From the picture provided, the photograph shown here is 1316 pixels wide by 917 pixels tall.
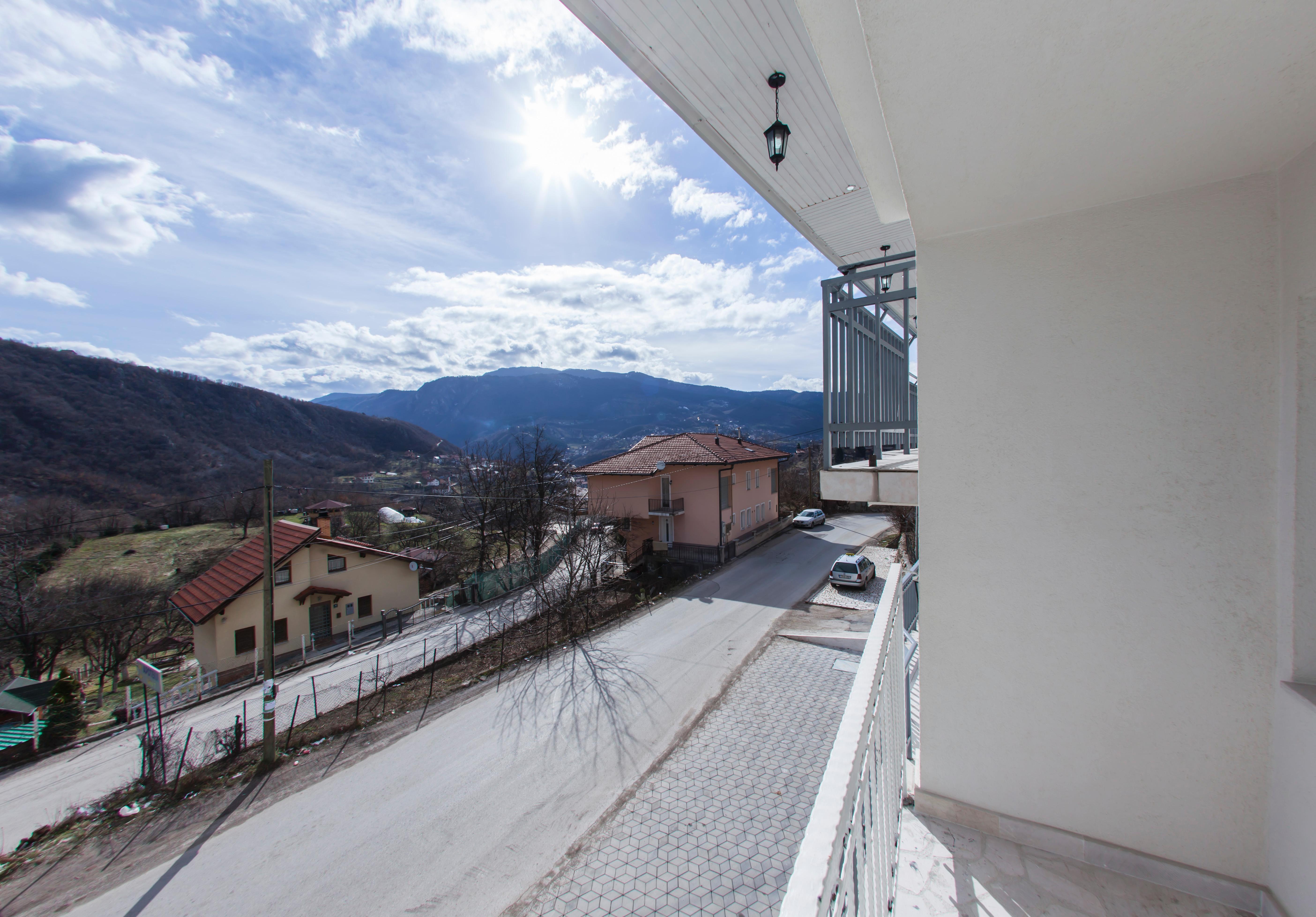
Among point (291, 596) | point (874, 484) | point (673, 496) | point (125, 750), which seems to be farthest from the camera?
point (673, 496)

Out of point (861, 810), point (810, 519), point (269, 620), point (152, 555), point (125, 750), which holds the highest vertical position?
point (861, 810)

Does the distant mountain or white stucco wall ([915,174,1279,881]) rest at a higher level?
the distant mountain

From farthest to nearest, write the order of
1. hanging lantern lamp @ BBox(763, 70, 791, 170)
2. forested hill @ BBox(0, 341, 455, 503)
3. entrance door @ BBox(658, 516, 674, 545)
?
forested hill @ BBox(0, 341, 455, 503) < entrance door @ BBox(658, 516, 674, 545) < hanging lantern lamp @ BBox(763, 70, 791, 170)

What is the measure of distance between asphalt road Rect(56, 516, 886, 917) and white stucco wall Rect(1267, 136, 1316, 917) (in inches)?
210

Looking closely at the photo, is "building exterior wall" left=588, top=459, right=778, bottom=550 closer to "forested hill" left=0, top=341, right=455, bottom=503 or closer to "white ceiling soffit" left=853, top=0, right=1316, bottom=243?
"white ceiling soffit" left=853, top=0, right=1316, bottom=243

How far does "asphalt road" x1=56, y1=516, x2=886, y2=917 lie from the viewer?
464 centimetres

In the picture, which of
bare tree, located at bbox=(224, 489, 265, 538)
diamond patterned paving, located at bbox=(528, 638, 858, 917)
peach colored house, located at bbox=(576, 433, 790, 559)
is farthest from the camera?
bare tree, located at bbox=(224, 489, 265, 538)

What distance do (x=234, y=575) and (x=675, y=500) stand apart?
46.4ft

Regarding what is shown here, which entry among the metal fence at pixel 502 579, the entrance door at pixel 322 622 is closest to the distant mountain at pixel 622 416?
the metal fence at pixel 502 579

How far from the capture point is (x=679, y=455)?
18.6 m

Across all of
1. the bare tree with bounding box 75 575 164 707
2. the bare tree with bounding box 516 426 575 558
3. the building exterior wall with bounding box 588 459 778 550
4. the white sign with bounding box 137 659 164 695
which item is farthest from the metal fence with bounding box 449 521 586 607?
the bare tree with bounding box 75 575 164 707

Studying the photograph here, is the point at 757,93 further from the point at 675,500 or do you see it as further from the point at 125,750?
Answer: the point at 675,500

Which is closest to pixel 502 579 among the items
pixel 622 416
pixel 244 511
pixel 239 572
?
pixel 239 572

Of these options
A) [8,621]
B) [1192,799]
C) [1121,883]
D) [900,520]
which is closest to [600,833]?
[1121,883]
